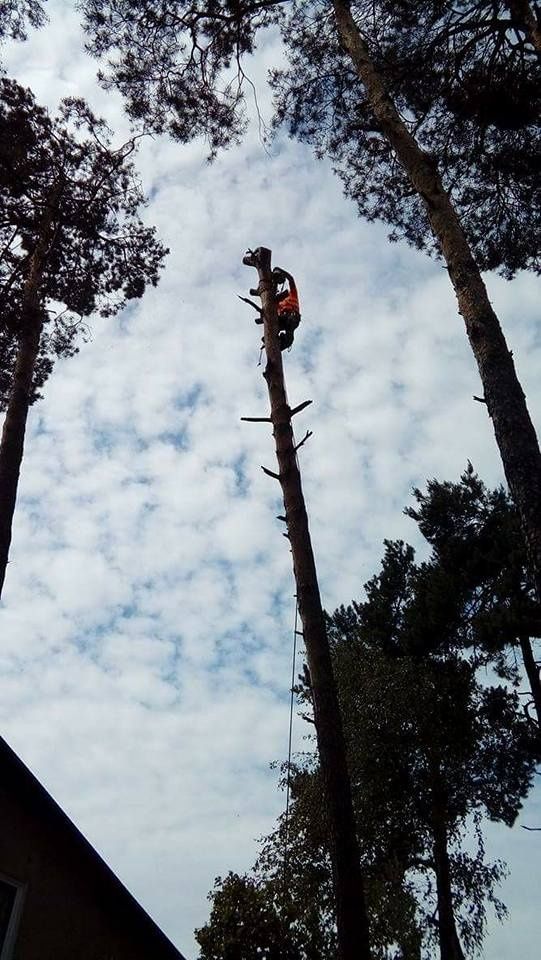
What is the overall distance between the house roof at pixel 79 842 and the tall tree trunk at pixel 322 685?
279cm

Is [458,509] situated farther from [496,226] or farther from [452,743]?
[496,226]

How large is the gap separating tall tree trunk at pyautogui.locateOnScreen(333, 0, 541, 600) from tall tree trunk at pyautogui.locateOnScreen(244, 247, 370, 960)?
3.02 metres

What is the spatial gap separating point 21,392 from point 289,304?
427cm

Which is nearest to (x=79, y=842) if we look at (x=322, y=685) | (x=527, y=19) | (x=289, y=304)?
(x=322, y=685)

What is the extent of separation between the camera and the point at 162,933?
8.62 m

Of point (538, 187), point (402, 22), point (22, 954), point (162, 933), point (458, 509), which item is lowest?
point (22, 954)

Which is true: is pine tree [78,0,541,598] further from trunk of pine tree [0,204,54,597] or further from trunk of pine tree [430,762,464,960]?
trunk of pine tree [430,762,464,960]

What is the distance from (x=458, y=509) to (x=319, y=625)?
14.2 metres

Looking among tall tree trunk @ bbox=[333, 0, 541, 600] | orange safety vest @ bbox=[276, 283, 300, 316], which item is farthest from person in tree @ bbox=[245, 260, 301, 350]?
tall tree trunk @ bbox=[333, 0, 541, 600]

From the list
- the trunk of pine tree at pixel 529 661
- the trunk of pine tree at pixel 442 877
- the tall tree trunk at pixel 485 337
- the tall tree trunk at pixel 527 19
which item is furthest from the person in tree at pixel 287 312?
the trunk of pine tree at pixel 442 877

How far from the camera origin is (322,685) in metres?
7.29

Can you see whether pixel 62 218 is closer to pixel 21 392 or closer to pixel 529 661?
pixel 21 392

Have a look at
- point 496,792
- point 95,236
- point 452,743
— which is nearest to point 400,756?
point 452,743

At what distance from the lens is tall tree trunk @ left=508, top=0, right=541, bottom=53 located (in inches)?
376
